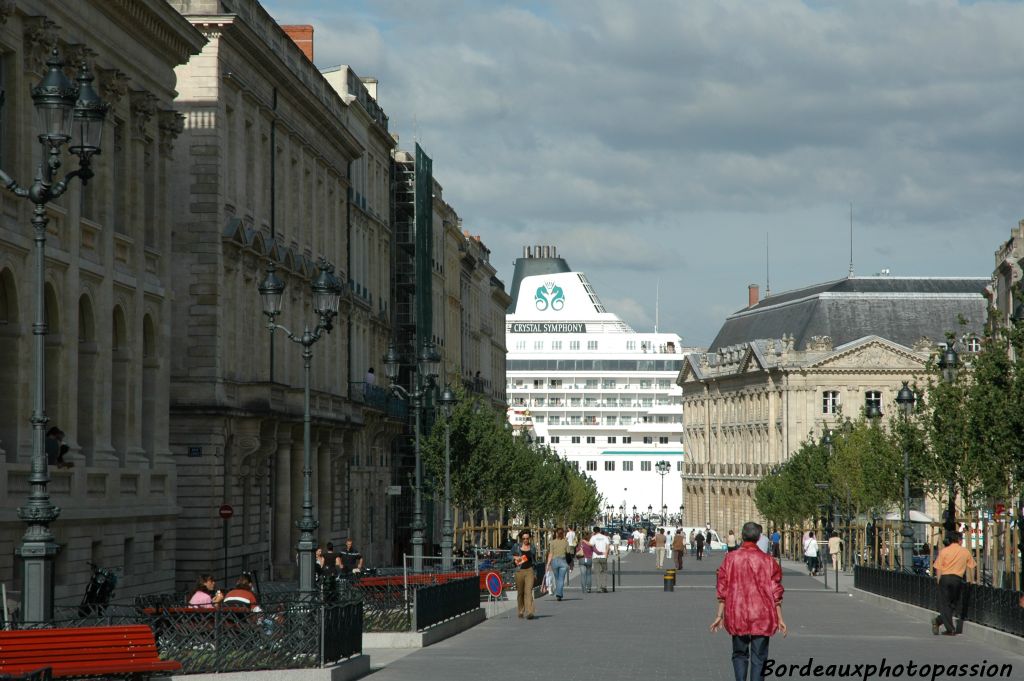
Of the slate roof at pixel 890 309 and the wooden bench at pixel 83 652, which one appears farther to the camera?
the slate roof at pixel 890 309

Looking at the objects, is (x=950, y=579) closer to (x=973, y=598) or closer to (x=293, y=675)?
(x=973, y=598)

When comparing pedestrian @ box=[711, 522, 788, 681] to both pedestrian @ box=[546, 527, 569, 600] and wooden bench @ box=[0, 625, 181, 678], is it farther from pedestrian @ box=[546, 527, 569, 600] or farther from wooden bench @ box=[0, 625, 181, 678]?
pedestrian @ box=[546, 527, 569, 600]

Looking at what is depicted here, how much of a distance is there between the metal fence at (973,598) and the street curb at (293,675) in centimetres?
991

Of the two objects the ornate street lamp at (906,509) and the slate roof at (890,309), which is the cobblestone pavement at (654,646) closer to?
the ornate street lamp at (906,509)

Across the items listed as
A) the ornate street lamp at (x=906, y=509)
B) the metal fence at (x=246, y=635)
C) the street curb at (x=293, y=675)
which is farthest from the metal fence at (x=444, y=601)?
the ornate street lamp at (x=906, y=509)

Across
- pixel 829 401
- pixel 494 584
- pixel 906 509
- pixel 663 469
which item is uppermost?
pixel 829 401

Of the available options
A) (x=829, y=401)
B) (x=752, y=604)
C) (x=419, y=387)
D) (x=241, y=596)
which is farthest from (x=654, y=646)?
(x=829, y=401)

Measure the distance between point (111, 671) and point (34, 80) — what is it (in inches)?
612

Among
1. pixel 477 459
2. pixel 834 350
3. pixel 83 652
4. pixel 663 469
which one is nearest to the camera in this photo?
pixel 83 652

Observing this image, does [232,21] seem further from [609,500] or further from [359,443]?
[609,500]

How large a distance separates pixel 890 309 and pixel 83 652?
131 meters

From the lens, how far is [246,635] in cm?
2162

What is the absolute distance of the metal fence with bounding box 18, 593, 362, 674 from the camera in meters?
21.4

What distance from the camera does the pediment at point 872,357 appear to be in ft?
464
